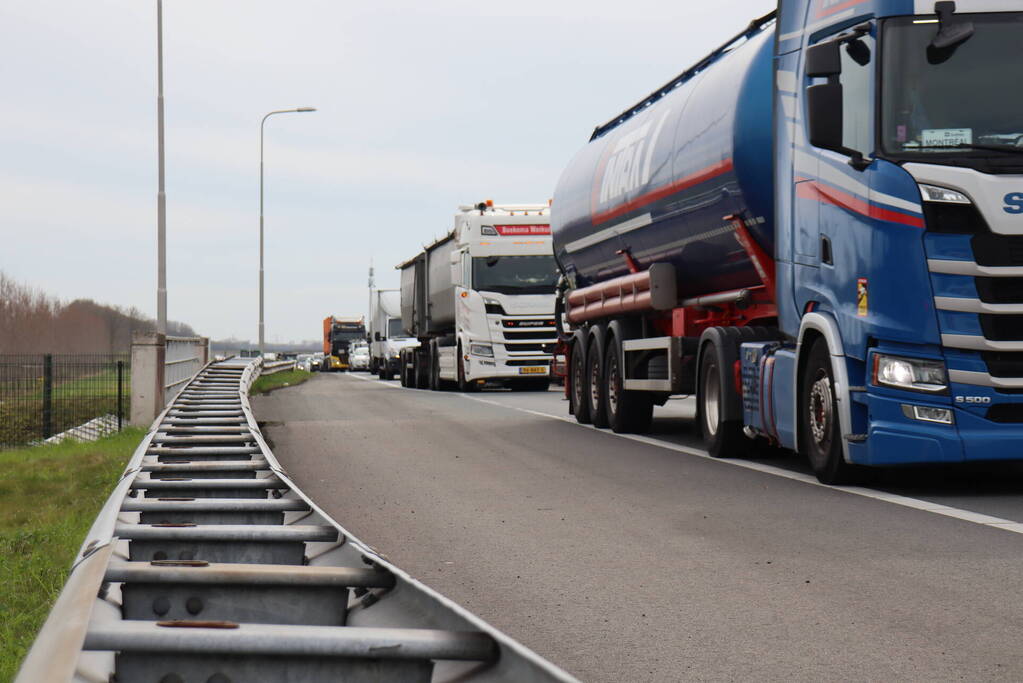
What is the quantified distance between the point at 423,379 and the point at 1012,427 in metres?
30.2

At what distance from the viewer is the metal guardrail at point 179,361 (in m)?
22.2

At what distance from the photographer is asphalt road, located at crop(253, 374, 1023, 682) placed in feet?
17.8

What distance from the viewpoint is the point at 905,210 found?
32.1ft

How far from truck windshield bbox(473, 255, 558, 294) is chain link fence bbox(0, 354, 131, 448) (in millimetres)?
7826

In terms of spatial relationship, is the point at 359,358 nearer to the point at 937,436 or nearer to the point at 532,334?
the point at 532,334

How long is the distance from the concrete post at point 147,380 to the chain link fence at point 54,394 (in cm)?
498

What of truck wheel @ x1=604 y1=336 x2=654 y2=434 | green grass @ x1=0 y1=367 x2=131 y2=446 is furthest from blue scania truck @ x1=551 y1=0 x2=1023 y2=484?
green grass @ x1=0 y1=367 x2=131 y2=446

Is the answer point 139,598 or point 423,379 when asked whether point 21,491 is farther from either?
point 423,379

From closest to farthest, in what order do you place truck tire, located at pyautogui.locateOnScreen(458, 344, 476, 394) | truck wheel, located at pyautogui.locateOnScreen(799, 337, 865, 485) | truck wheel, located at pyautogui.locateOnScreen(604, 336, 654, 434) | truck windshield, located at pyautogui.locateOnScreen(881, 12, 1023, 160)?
truck windshield, located at pyautogui.locateOnScreen(881, 12, 1023, 160) → truck wheel, located at pyautogui.locateOnScreen(799, 337, 865, 485) → truck wheel, located at pyautogui.locateOnScreen(604, 336, 654, 434) → truck tire, located at pyautogui.locateOnScreen(458, 344, 476, 394)

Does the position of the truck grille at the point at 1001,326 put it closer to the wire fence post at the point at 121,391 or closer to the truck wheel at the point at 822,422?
the truck wheel at the point at 822,422

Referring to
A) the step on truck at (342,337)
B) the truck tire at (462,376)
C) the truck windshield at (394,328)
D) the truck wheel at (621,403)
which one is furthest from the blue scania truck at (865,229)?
the step on truck at (342,337)

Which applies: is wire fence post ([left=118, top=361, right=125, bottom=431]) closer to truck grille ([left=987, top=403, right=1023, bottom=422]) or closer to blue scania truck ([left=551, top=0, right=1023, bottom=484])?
blue scania truck ([left=551, top=0, right=1023, bottom=484])

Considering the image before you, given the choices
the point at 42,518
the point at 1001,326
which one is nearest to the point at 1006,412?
the point at 1001,326

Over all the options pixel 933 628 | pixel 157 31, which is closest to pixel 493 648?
pixel 933 628
